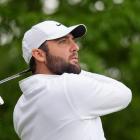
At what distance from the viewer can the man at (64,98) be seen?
4.74 m

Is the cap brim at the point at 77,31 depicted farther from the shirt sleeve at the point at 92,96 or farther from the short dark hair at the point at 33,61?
the shirt sleeve at the point at 92,96

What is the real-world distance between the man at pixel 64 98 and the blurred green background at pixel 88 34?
4.07 meters

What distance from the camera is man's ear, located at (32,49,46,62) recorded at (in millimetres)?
4879

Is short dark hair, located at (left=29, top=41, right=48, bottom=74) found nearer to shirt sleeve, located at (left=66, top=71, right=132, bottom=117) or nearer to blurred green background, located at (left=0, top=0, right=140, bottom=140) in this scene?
shirt sleeve, located at (left=66, top=71, right=132, bottom=117)

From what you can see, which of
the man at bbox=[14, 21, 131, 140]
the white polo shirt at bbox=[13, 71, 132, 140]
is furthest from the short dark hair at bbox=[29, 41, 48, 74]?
the white polo shirt at bbox=[13, 71, 132, 140]

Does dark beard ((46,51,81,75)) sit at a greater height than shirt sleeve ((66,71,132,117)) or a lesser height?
greater

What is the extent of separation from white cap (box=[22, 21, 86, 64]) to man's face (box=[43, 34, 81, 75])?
0.20 ft

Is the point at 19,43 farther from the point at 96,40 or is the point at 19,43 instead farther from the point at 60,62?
the point at 60,62

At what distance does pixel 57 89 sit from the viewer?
476 cm

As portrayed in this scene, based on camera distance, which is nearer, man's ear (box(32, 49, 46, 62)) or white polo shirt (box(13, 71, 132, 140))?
white polo shirt (box(13, 71, 132, 140))

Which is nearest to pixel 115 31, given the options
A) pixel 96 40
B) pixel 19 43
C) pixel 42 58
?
pixel 96 40

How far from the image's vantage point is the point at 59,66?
482 cm

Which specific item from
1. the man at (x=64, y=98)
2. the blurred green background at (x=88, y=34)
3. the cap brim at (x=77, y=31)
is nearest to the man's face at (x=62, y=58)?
the man at (x=64, y=98)

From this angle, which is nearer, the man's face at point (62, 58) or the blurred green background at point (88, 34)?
the man's face at point (62, 58)
